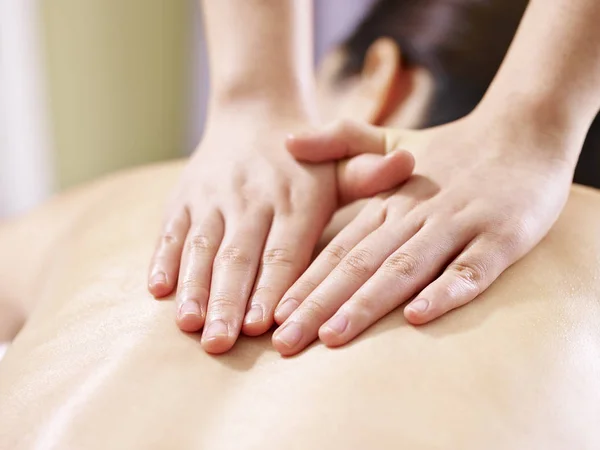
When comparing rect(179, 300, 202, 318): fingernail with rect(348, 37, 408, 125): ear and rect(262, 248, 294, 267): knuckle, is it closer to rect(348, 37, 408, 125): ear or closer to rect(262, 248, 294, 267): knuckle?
rect(262, 248, 294, 267): knuckle

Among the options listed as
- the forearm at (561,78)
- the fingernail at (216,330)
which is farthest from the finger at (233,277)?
the forearm at (561,78)

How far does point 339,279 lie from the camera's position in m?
0.79

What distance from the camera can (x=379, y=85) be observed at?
4.52ft

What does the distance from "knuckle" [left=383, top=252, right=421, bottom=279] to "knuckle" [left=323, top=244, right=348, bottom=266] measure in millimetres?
59

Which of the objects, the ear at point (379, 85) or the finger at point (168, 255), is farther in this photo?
the ear at point (379, 85)

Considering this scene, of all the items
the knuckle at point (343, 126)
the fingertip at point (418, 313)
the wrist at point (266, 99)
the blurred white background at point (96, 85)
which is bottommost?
the blurred white background at point (96, 85)

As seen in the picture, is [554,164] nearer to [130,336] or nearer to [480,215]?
[480,215]

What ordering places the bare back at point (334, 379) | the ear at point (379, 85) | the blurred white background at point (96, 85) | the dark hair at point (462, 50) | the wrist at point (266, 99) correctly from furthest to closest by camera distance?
the blurred white background at point (96, 85) → the ear at point (379, 85) → the dark hair at point (462, 50) → the wrist at point (266, 99) → the bare back at point (334, 379)

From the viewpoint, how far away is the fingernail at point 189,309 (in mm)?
766

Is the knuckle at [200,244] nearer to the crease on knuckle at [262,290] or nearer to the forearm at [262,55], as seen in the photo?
the crease on knuckle at [262,290]

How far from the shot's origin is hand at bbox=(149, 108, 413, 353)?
30.8 inches

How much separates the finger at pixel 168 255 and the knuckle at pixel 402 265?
239 mm

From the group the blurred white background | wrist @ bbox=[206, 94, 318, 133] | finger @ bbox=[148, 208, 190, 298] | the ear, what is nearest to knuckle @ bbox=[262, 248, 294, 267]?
finger @ bbox=[148, 208, 190, 298]

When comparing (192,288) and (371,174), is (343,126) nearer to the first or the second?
(371,174)
